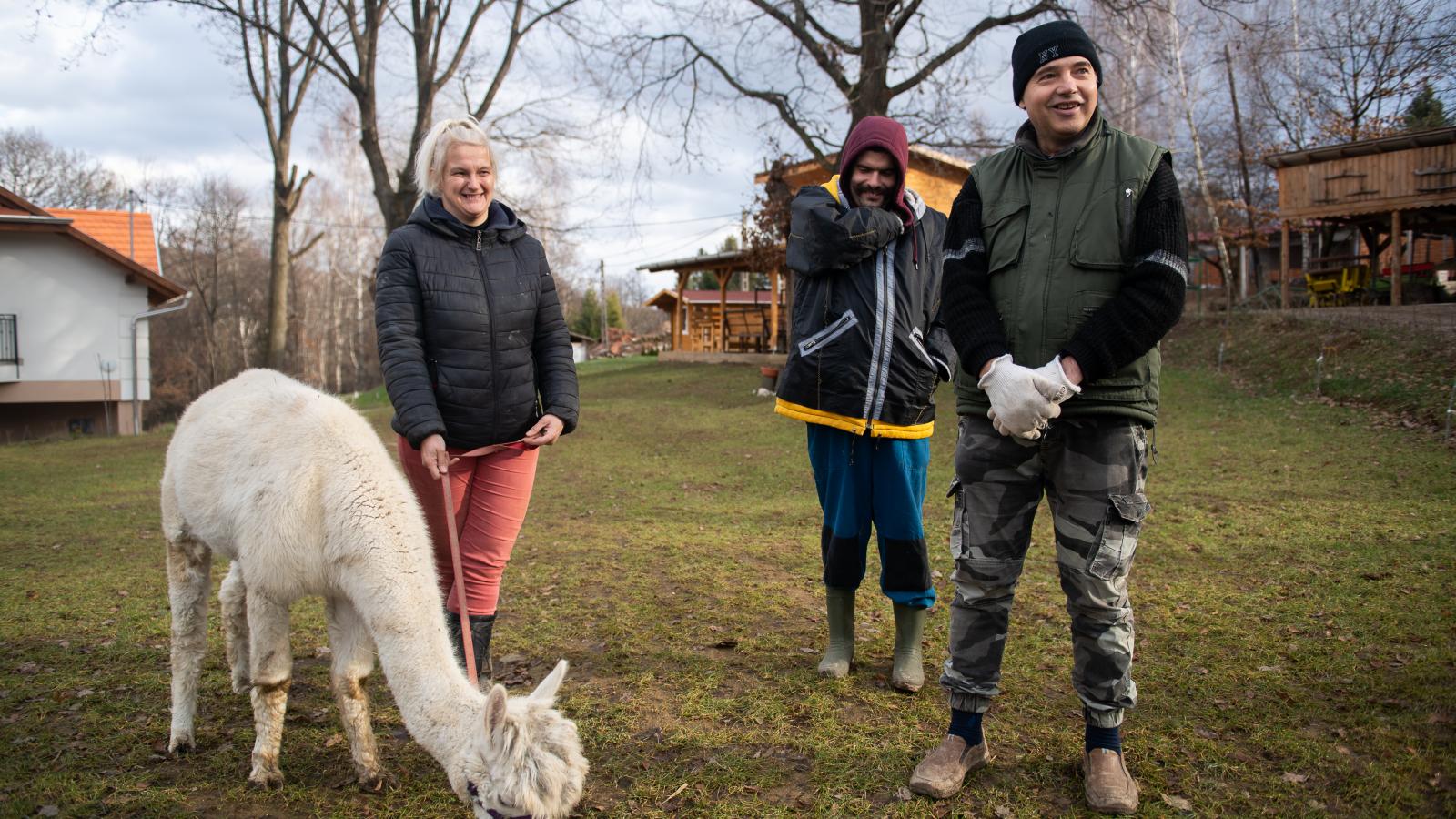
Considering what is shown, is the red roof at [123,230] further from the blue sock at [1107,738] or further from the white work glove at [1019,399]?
the blue sock at [1107,738]

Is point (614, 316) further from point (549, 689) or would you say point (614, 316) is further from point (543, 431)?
point (549, 689)

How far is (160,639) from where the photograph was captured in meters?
4.75

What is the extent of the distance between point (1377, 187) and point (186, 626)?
23.1m

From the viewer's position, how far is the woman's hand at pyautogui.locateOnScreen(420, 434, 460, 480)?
320 cm

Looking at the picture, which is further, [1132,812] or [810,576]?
[810,576]

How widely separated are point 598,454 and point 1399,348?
12560mm

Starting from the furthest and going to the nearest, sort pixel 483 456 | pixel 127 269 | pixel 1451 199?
pixel 127 269
pixel 1451 199
pixel 483 456

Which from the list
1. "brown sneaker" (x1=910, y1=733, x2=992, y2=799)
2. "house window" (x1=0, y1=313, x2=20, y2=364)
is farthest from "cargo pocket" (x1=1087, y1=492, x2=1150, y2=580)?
"house window" (x1=0, y1=313, x2=20, y2=364)

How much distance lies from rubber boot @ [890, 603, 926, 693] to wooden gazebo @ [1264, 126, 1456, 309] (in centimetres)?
1863

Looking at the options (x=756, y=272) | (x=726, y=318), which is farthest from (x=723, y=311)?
(x=756, y=272)

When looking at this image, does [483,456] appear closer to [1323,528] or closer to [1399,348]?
[1323,528]

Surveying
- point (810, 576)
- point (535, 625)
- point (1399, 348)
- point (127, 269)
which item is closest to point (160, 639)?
point (535, 625)

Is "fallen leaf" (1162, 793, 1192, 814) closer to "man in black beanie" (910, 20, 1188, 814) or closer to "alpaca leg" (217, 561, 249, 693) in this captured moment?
"man in black beanie" (910, 20, 1188, 814)

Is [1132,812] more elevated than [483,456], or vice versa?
[483,456]
